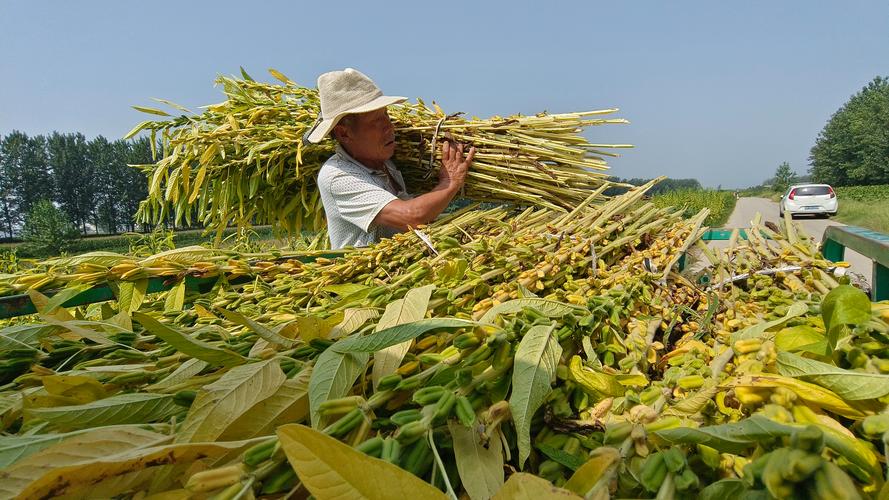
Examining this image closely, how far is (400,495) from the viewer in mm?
342

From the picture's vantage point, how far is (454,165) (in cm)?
221

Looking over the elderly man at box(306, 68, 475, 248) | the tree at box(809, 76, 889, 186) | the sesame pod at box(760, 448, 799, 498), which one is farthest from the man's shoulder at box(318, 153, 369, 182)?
the tree at box(809, 76, 889, 186)

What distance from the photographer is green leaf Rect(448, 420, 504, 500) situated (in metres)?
0.42

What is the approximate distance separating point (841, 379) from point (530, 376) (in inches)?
11.7

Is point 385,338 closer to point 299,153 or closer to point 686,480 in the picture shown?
point 686,480

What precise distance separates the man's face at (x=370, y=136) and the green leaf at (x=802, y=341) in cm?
198

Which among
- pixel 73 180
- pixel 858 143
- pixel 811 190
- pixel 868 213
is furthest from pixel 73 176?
pixel 858 143

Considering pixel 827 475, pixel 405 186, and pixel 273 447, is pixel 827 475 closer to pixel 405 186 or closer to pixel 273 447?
pixel 273 447

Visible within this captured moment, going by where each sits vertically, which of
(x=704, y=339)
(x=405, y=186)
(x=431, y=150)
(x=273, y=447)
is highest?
(x=431, y=150)

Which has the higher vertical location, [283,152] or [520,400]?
[283,152]

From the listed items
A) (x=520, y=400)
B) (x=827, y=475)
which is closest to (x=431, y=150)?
(x=520, y=400)

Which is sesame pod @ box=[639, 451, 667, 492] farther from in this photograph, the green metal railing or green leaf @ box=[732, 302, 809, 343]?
the green metal railing

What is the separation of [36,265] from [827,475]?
6.61 feet

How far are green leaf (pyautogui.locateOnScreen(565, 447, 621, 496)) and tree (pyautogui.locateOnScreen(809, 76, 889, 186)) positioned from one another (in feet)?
186
